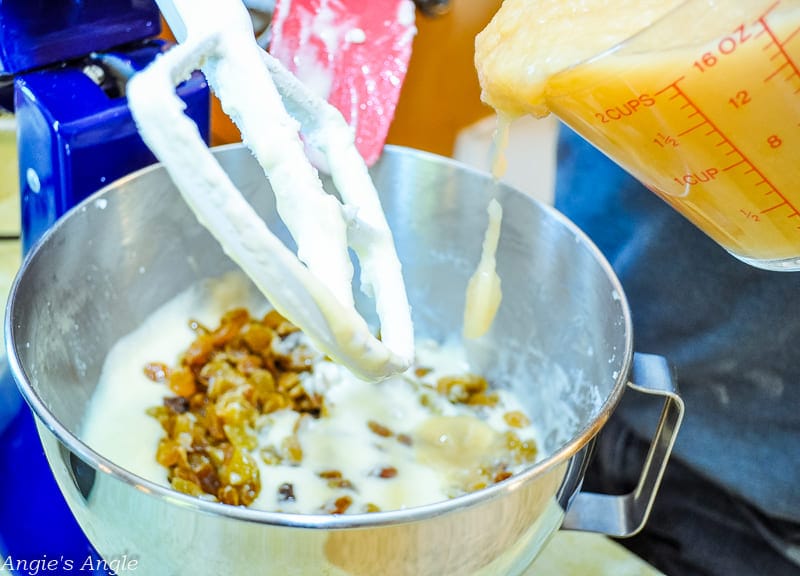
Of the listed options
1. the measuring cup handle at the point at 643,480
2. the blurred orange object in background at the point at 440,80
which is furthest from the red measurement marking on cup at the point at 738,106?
the blurred orange object in background at the point at 440,80

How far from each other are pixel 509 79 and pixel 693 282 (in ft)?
1.22

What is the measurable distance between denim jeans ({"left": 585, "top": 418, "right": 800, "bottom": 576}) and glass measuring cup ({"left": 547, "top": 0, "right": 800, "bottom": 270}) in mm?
390

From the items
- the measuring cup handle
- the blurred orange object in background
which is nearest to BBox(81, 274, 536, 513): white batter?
the measuring cup handle

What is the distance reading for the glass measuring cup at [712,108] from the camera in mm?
359

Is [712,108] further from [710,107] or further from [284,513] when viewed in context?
[284,513]

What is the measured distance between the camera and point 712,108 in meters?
0.38

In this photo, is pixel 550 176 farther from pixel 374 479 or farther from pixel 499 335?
pixel 374 479

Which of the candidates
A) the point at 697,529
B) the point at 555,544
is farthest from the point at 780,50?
the point at 697,529

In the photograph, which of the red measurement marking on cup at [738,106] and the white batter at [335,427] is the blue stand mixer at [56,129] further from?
the red measurement marking on cup at [738,106]

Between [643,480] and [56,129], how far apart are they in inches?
19.4

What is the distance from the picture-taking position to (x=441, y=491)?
636 mm

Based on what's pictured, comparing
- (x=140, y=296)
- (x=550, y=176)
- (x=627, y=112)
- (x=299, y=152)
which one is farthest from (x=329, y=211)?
(x=550, y=176)

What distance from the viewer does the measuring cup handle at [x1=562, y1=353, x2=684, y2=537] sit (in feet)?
1.69

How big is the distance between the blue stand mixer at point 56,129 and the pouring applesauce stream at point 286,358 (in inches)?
2.2
